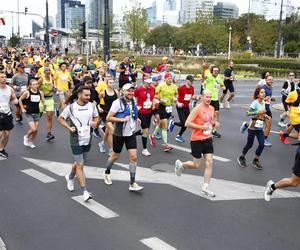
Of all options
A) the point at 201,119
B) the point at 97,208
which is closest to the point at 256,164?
the point at 201,119

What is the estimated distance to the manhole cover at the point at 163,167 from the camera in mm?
8359

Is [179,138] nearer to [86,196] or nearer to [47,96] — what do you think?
[47,96]

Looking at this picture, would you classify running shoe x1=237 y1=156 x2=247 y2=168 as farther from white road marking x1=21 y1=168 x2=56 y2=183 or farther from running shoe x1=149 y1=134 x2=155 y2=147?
white road marking x1=21 y1=168 x2=56 y2=183

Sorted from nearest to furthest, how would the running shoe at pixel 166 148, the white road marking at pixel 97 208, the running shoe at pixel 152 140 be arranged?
1. the white road marking at pixel 97 208
2. the running shoe at pixel 166 148
3. the running shoe at pixel 152 140

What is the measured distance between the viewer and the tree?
5536 cm

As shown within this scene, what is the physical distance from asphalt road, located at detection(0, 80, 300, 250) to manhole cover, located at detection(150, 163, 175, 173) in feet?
0.17

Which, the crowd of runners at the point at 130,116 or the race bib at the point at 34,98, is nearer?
the crowd of runners at the point at 130,116

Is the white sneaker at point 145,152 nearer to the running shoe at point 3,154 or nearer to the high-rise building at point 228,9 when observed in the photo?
the running shoe at point 3,154

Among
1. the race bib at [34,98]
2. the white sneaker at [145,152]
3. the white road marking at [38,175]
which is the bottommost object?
the white road marking at [38,175]

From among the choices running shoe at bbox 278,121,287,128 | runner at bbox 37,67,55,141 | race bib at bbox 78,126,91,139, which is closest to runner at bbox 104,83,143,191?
race bib at bbox 78,126,91,139

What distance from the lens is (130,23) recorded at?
5597 centimetres

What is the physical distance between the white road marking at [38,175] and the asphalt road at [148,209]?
0.06 meters

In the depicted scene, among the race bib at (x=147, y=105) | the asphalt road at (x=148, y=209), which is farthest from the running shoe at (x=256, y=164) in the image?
the race bib at (x=147, y=105)

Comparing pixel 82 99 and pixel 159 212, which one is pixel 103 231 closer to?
pixel 159 212
